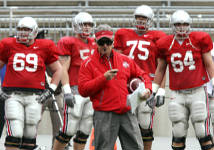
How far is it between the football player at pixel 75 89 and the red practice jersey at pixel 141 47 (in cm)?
38

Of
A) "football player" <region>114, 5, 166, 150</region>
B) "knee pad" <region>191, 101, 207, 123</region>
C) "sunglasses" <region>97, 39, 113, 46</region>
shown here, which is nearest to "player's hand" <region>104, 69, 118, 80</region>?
"sunglasses" <region>97, 39, 113, 46</region>

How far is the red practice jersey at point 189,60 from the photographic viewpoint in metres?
5.36

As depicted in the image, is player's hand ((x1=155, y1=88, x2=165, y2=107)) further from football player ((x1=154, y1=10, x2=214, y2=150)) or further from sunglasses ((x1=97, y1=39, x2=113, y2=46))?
sunglasses ((x1=97, y1=39, x2=113, y2=46))

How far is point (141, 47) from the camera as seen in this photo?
233 inches

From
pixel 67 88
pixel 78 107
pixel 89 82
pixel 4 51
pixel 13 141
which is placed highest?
pixel 4 51

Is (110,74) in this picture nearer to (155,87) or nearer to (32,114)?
(32,114)

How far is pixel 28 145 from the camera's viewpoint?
5.36 m

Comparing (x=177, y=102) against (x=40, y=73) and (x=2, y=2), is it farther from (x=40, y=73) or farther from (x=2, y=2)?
(x=2, y=2)

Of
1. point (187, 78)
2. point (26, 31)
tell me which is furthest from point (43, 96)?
point (187, 78)

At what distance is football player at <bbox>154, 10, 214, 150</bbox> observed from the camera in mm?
5242

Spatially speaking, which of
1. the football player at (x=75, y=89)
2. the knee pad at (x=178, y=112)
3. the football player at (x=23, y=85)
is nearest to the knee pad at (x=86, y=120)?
the football player at (x=75, y=89)

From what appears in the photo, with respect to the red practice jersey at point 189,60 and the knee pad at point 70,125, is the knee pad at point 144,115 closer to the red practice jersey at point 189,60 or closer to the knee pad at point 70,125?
the red practice jersey at point 189,60

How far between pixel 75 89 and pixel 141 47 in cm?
91

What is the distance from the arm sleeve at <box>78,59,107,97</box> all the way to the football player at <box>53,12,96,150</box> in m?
1.37
